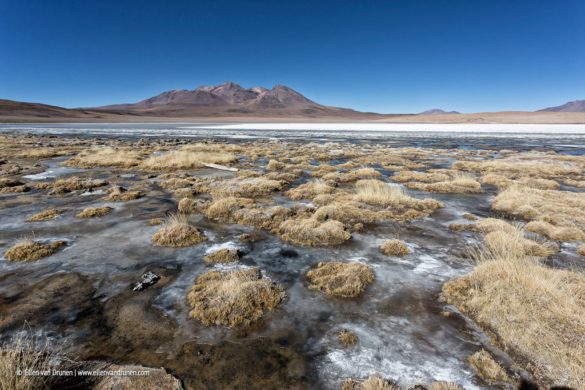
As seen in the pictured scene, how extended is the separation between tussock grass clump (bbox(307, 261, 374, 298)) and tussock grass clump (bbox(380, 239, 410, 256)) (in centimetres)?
122

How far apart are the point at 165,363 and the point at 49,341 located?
206cm

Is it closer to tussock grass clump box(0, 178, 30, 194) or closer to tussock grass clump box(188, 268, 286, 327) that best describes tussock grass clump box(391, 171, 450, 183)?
tussock grass clump box(188, 268, 286, 327)

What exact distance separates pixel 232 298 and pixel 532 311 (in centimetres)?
524

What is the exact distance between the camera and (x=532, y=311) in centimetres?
501

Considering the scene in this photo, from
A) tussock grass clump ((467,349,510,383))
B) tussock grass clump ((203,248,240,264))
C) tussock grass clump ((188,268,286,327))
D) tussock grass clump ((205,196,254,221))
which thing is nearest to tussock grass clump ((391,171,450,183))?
tussock grass clump ((205,196,254,221))

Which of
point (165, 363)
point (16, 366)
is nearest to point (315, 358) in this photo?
point (165, 363)

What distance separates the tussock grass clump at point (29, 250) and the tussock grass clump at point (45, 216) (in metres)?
2.72

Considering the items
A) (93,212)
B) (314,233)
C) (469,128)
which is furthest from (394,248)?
(469,128)

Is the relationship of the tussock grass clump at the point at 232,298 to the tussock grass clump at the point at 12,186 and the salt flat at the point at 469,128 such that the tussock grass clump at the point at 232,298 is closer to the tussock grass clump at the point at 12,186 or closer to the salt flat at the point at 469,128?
the tussock grass clump at the point at 12,186

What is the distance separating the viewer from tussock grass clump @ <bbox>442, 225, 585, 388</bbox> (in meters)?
4.16

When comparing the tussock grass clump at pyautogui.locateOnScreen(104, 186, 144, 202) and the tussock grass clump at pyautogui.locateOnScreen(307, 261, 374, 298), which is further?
the tussock grass clump at pyautogui.locateOnScreen(104, 186, 144, 202)

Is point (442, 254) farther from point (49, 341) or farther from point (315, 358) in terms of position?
point (49, 341)

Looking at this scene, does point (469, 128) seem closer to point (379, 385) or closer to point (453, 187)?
point (453, 187)

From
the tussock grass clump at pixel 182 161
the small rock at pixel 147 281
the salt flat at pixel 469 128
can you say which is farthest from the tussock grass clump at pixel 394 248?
the salt flat at pixel 469 128
